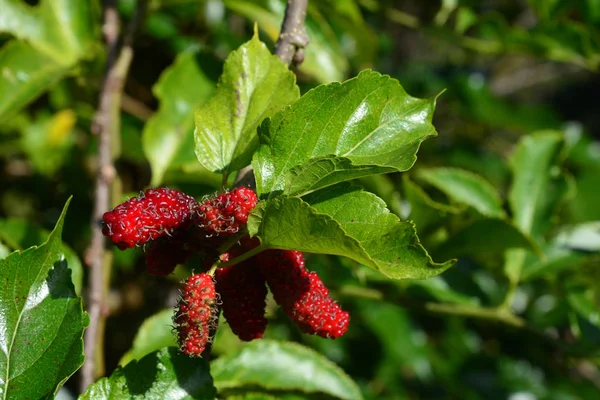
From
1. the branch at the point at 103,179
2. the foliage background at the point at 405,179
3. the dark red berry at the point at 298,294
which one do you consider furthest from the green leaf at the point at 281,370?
the dark red berry at the point at 298,294

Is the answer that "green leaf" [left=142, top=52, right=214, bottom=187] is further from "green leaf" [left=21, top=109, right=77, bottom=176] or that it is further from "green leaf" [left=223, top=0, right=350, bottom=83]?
"green leaf" [left=21, top=109, right=77, bottom=176]

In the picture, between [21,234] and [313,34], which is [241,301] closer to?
[21,234]

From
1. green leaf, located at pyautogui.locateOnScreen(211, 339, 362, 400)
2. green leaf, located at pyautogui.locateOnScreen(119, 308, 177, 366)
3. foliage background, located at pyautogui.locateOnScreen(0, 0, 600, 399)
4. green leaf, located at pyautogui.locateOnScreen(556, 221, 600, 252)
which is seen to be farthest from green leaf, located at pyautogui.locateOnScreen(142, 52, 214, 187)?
green leaf, located at pyautogui.locateOnScreen(556, 221, 600, 252)

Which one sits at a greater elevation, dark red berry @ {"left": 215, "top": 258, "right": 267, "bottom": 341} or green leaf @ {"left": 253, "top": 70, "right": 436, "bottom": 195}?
green leaf @ {"left": 253, "top": 70, "right": 436, "bottom": 195}

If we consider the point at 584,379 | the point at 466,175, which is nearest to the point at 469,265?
the point at 466,175

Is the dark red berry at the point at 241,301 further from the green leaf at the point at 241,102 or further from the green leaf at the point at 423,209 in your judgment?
the green leaf at the point at 423,209
